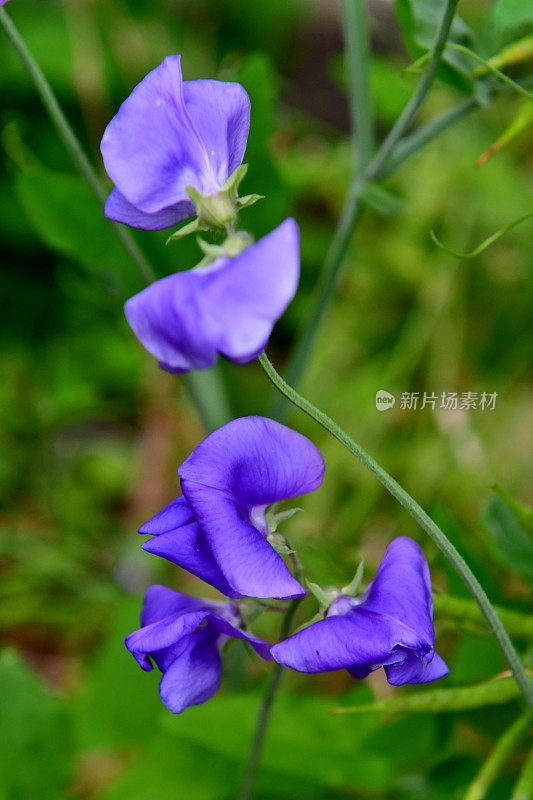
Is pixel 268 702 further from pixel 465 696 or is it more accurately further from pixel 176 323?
pixel 176 323

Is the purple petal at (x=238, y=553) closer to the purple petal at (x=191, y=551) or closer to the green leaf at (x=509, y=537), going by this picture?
the purple petal at (x=191, y=551)

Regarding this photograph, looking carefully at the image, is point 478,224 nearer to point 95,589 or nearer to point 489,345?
point 489,345

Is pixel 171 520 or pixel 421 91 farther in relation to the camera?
pixel 421 91

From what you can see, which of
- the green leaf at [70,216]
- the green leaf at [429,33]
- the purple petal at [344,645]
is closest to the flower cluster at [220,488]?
the purple petal at [344,645]

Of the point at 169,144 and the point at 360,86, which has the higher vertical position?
the point at 169,144

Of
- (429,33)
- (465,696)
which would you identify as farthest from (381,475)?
(429,33)

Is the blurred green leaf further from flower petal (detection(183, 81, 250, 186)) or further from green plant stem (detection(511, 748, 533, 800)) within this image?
green plant stem (detection(511, 748, 533, 800))

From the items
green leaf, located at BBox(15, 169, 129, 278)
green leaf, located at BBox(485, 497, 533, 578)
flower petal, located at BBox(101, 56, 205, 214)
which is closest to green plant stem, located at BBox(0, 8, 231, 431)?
green leaf, located at BBox(15, 169, 129, 278)

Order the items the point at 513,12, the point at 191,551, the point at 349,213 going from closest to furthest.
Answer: the point at 191,551 → the point at 513,12 → the point at 349,213
